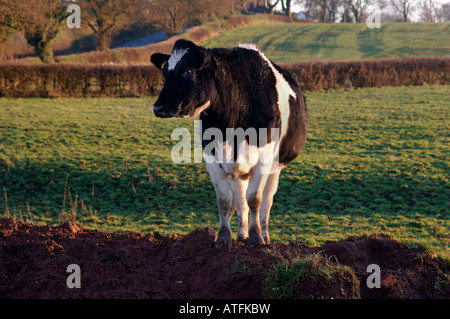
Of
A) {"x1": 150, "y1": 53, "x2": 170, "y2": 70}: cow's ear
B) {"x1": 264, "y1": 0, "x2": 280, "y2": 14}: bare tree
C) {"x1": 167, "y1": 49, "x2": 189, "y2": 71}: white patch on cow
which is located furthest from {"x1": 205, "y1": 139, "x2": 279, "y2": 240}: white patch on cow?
{"x1": 264, "y1": 0, "x2": 280, "y2": 14}: bare tree

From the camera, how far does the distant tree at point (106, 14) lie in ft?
153

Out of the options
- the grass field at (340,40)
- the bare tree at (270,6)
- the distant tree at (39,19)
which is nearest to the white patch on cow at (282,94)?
the distant tree at (39,19)

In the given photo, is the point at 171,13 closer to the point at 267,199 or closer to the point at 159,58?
the point at 267,199

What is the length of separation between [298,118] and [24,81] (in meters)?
25.5

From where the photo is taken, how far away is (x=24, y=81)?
91.8 ft

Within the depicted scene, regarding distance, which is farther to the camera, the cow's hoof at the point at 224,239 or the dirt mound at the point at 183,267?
the cow's hoof at the point at 224,239

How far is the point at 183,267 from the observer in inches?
206

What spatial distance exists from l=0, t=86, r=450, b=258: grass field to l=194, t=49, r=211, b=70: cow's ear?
2.95 m

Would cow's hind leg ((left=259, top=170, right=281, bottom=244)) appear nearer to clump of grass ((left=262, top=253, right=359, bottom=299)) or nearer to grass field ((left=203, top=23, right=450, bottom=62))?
clump of grass ((left=262, top=253, right=359, bottom=299))

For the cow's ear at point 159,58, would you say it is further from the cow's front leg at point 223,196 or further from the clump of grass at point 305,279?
the clump of grass at point 305,279

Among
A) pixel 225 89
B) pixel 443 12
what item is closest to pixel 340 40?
pixel 225 89

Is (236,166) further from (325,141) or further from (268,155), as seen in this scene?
(325,141)

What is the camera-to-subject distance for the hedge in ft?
91.6

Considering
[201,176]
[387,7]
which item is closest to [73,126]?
[201,176]
